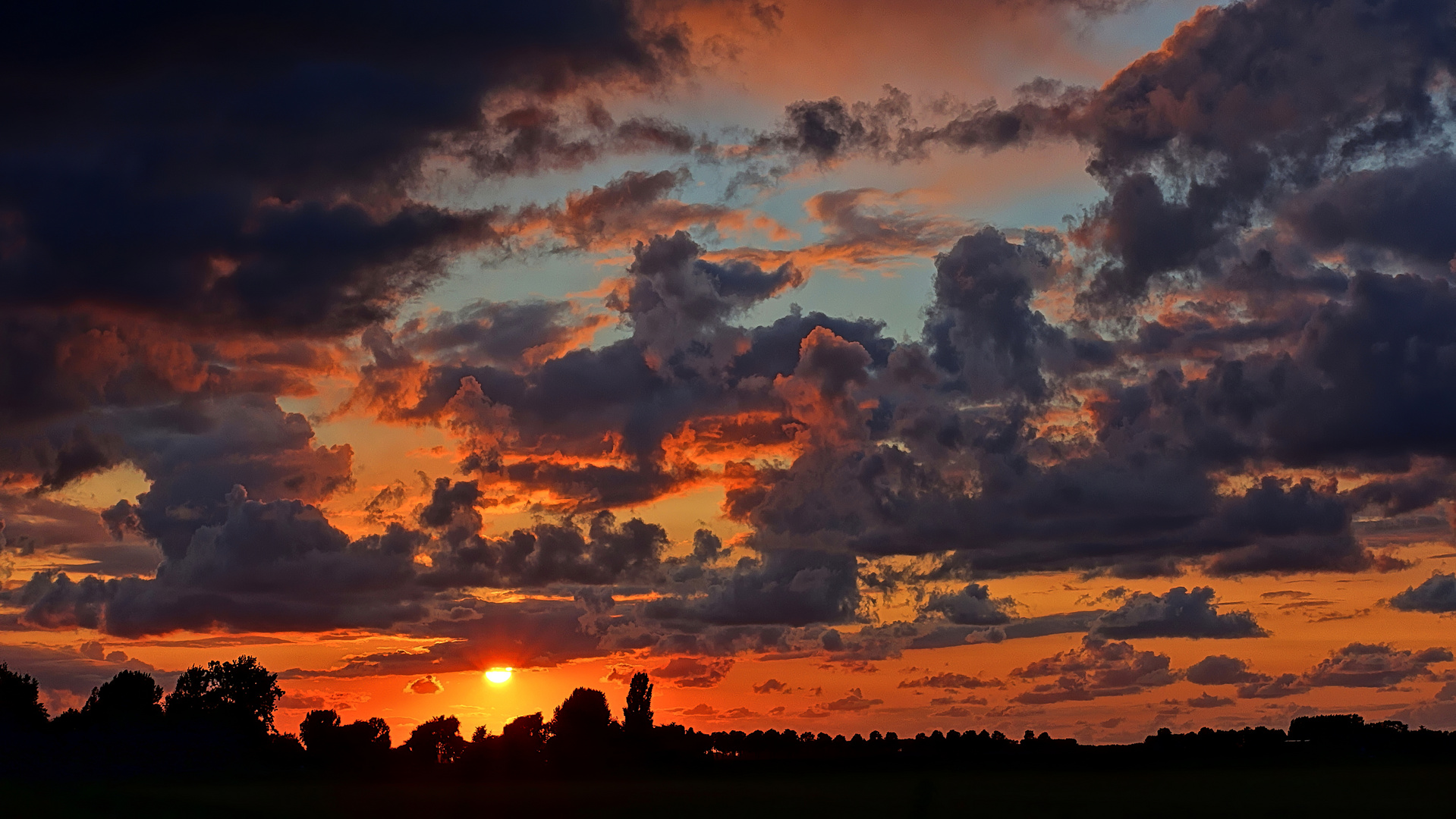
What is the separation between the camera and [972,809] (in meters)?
142

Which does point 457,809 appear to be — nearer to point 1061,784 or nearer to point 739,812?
point 739,812

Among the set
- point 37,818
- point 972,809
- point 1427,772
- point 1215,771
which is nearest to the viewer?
point 37,818

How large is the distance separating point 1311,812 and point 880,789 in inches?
2452

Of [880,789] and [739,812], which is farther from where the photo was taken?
[880,789]

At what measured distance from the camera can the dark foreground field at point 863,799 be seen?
135 m

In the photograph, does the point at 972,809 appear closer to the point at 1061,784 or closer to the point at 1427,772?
the point at 1061,784

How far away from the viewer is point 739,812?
483 ft

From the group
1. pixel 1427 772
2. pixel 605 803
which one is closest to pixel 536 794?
pixel 605 803

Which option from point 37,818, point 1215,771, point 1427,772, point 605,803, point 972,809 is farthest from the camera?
point 1215,771

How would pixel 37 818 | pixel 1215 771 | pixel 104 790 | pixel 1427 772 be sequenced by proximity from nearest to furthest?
pixel 37 818 → pixel 104 790 → pixel 1427 772 → pixel 1215 771

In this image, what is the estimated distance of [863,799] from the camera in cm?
16388

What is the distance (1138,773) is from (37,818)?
5673 inches

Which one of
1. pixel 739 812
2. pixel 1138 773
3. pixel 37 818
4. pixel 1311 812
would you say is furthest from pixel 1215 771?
pixel 37 818

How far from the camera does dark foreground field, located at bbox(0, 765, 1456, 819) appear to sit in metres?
Result: 135
